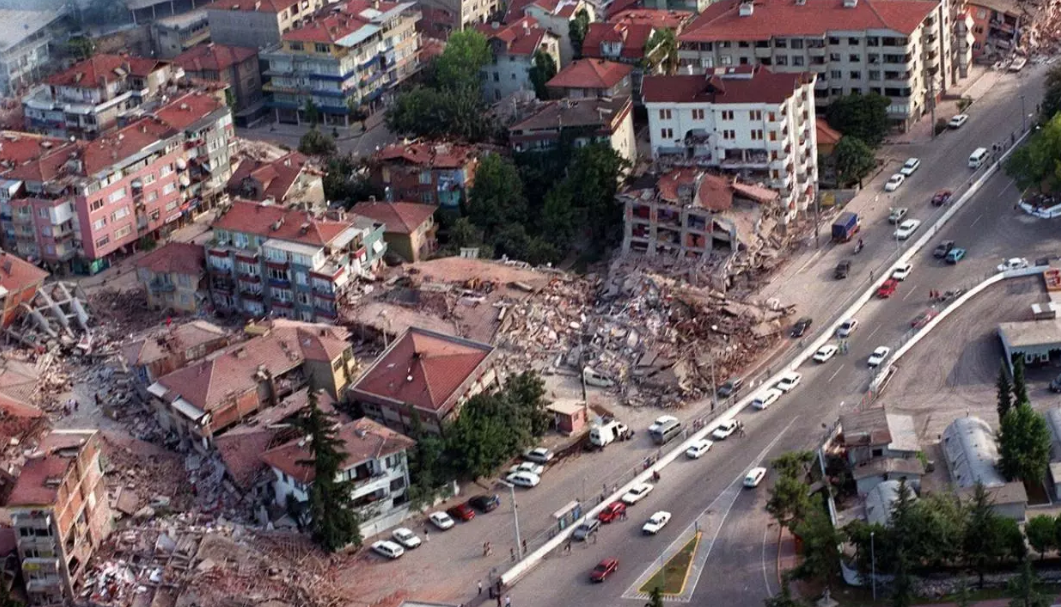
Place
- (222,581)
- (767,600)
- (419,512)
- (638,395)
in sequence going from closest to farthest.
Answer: (767,600) < (222,581) < (419,512) < (638,395)

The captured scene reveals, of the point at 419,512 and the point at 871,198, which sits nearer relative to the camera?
the point at 419,512

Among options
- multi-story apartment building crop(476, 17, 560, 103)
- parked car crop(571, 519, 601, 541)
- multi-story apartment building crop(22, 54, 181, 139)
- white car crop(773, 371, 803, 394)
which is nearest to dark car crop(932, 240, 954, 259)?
white car crop(773, 371, 803, 394)

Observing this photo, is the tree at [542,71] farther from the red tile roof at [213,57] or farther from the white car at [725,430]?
the white car at [725,430]

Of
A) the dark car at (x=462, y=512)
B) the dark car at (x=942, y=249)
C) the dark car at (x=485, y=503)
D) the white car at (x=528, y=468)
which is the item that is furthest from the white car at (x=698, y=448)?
the dark car at (x=942, y=249)

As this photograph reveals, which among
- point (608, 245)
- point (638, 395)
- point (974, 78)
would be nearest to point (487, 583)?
point (638, 395)

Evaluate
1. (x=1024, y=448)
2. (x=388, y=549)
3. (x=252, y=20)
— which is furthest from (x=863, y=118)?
(x=388, y=549)

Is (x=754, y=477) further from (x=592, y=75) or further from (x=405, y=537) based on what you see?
(x=592, y=75)

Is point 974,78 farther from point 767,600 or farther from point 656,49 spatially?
point 767,600
